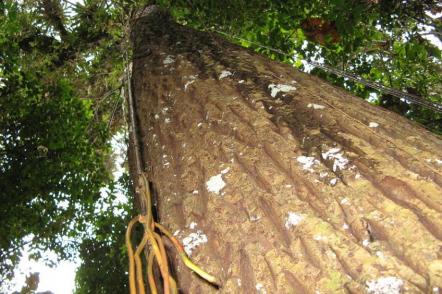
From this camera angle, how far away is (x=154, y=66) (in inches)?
104

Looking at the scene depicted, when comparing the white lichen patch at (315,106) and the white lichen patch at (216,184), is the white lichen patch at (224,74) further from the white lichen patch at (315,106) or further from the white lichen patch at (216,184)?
the white lichen patch at (216,184)

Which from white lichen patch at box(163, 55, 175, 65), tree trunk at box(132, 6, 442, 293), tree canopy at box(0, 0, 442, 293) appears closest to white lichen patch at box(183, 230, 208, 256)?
tree trunk at box(132, 6, 442, 293)

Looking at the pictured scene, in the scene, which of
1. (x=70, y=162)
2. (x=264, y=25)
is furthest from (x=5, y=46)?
(x=264, y=25)

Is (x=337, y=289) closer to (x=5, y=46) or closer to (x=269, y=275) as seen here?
(x=269, y=275)

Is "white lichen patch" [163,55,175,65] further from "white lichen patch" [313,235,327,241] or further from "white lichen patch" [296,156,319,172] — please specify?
"white lichen patch" [313,235,327,241]

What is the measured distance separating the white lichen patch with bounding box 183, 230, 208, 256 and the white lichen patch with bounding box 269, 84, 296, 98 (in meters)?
0.83

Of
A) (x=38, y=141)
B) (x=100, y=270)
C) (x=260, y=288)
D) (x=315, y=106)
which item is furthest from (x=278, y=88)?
(x=100, y=270)

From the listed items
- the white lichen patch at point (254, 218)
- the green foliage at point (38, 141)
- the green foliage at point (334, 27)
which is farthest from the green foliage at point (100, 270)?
the white lichen patch at point (254, 218)

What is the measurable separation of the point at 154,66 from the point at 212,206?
1.51 m

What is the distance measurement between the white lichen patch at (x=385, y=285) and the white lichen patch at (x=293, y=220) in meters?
0.29

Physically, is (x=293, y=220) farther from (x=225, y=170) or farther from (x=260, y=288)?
(x=225, y=170)

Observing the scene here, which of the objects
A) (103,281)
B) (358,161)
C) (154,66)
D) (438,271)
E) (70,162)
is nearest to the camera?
(438,271)

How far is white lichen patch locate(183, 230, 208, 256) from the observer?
4.43 feet

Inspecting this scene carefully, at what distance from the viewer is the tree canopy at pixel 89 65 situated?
16.0ft
